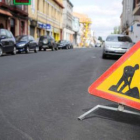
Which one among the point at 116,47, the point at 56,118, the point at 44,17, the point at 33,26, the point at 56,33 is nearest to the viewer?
the point at 56,118

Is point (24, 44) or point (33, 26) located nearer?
point (24, 44)

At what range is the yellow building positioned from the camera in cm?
3565

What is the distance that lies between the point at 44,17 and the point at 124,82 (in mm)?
39443

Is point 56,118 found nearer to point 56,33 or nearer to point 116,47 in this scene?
point 116,47

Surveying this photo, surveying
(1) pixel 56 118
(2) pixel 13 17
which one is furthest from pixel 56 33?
(1) pixel 56 118

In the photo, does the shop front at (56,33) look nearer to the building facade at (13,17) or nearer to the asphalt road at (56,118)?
the building facade at (13,17)

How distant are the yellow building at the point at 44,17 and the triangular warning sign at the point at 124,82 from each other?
3128 cm

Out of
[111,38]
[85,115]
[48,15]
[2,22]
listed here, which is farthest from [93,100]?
[48,15]

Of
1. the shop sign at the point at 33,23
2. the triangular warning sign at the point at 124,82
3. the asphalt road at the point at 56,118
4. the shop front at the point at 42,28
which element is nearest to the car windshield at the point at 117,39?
the asphalt road at the point at 56,118

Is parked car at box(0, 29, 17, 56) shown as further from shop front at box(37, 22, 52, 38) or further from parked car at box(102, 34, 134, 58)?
shop front at box(37, 22, 52, 38)

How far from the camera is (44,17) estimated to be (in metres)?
41.7

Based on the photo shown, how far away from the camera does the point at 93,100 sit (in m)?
4.86

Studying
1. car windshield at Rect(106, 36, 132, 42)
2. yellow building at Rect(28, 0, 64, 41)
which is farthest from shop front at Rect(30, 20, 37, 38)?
car windshield at Rect(106, 36, 132, 42)

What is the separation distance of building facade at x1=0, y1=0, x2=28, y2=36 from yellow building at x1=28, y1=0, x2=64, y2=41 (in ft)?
A: 5.53
